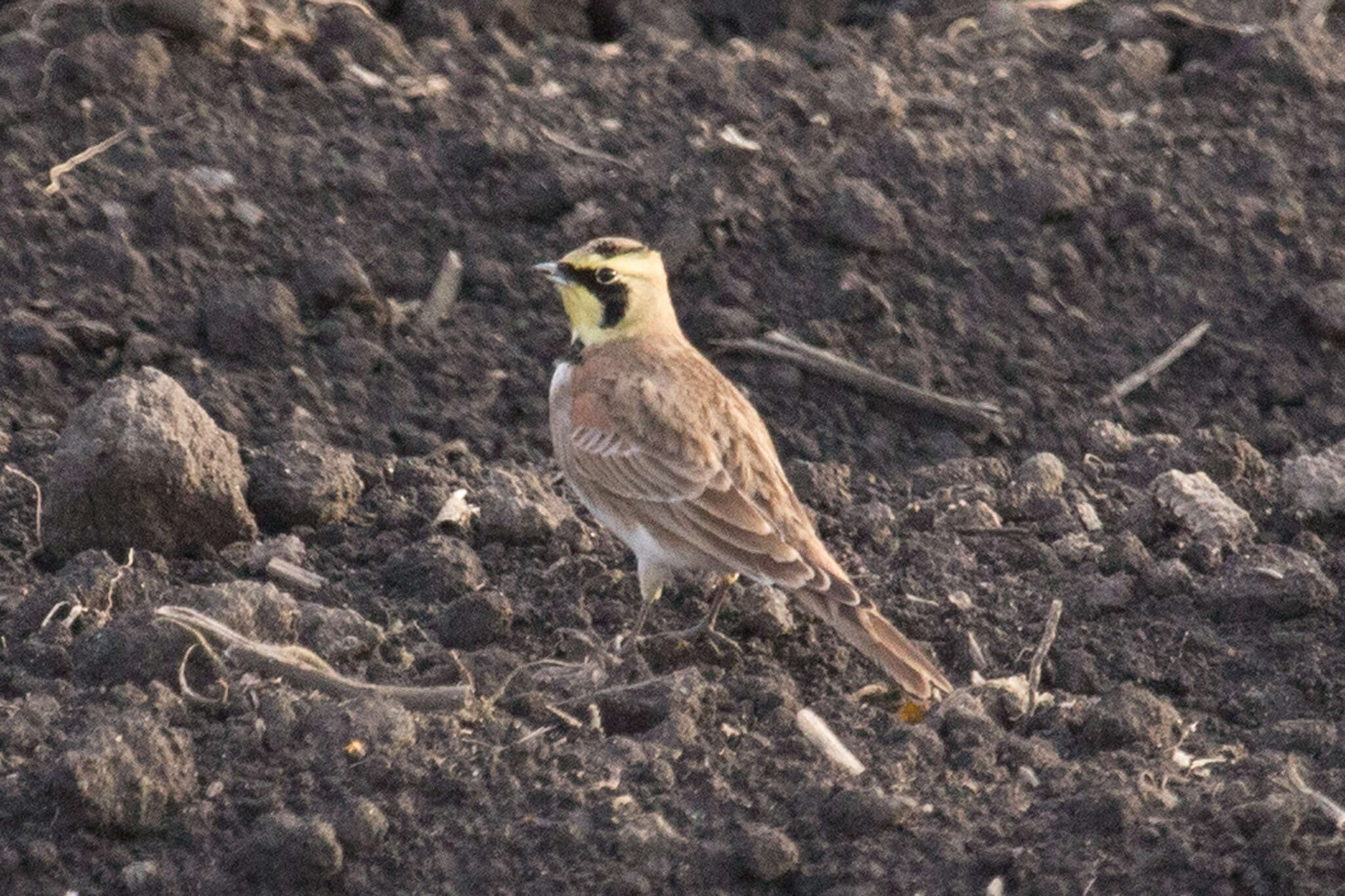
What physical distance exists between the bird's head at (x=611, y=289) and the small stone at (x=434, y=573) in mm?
1042

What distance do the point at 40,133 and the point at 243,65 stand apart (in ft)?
3.51

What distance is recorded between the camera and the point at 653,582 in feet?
22.0

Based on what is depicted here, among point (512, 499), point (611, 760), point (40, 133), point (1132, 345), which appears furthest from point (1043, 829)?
point (40, 133)

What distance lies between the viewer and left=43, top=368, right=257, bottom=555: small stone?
6.81m

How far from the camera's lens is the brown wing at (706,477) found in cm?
→ 623

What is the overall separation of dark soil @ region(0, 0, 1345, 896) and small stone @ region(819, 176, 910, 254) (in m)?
0.02

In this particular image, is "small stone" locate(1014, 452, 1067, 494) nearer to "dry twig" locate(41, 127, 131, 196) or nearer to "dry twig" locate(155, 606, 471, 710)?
"dry twig" locate(155, 606, 471, 710)

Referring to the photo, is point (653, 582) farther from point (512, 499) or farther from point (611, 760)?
point (611, 760)

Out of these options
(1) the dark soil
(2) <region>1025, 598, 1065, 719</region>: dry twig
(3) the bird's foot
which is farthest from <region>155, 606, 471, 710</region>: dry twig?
(2) <region>1025, 598, 1065, 719</region>: dry twig

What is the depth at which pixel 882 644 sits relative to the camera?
20.2 feet

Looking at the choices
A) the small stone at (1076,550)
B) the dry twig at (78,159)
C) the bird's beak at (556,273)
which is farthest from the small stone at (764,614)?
the dry twig at (78,159)

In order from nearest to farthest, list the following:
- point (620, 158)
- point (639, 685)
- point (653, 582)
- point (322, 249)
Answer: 1. point (639, 685)
2. point (653, 582)
3. point (322, 249)
4. point (620, 158)

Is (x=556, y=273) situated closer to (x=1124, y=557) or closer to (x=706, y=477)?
(x=706, y=477)

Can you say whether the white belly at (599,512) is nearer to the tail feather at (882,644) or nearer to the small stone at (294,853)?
the tail feather at (882,644)
